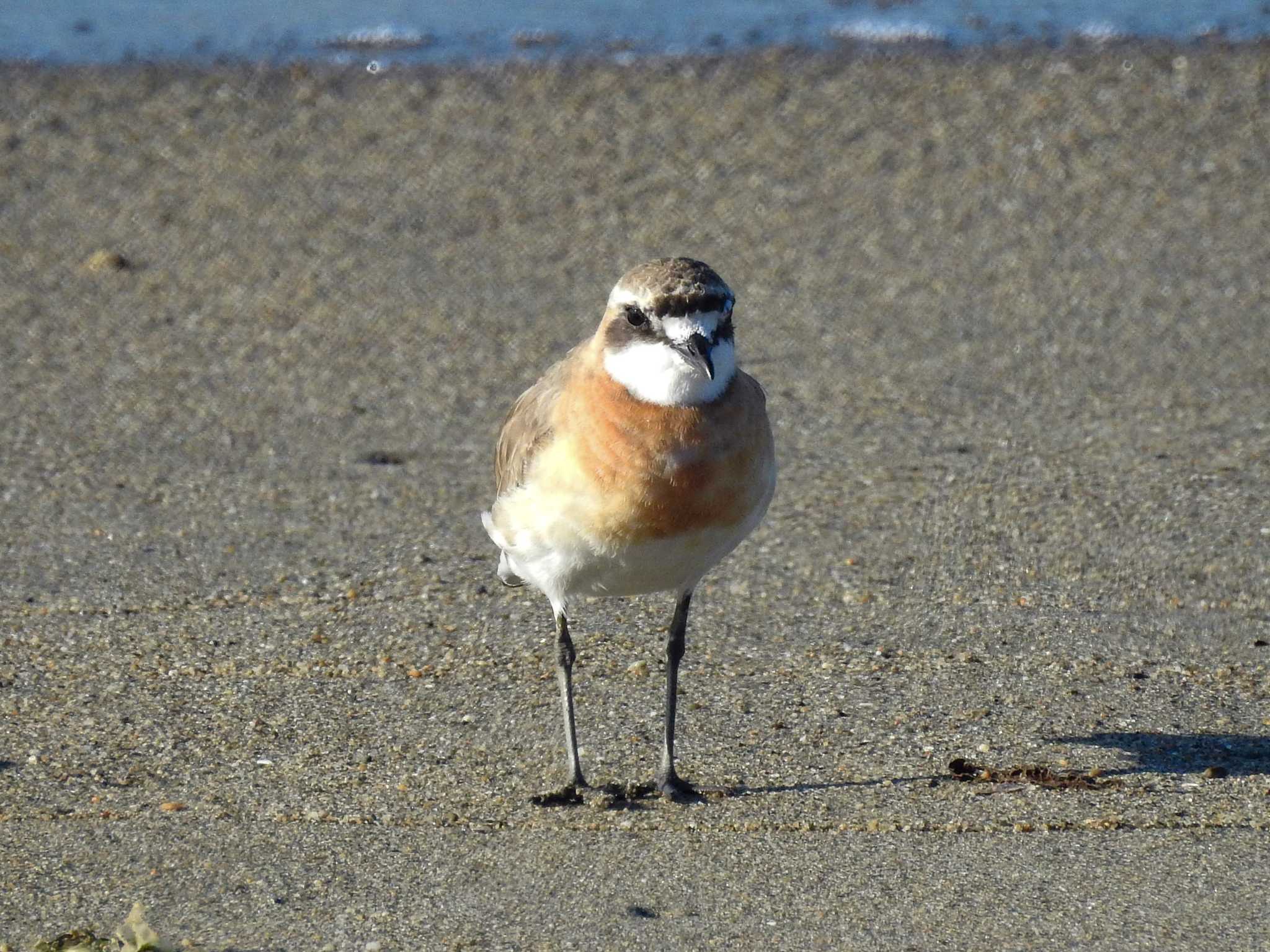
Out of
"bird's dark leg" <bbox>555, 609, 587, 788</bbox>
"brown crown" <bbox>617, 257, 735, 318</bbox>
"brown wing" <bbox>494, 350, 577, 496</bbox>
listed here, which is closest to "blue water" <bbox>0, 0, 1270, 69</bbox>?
"brown wing" <bbox>494, 350, 577, 496</bbox>

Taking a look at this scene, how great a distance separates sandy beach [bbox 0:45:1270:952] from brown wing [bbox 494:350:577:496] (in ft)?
2.44

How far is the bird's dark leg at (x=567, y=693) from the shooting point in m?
4.89

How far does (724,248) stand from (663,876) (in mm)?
6210

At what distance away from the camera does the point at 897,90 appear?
12.0m

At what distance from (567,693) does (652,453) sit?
32.6 inches

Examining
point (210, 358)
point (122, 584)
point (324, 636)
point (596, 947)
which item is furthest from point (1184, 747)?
point (210, 358)

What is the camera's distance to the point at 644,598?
20.6 ft

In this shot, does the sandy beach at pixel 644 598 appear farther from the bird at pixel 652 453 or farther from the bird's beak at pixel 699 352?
the bird's beak at pixel 699 352

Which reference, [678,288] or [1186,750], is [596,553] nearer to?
[678,288]

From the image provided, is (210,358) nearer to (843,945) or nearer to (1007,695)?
(1007,695)

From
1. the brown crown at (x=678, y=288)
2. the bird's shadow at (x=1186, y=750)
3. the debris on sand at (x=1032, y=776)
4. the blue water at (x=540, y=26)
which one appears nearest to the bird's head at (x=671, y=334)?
the brown crown at (x=678, y=288)

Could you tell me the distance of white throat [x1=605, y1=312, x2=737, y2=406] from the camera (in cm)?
453

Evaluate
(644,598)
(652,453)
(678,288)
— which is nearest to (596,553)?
(652,453)

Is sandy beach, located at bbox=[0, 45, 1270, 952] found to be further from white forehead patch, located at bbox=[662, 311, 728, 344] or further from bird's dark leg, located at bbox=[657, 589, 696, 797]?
white forehead patch, located at bbox=[662, 311, 728, 344]
